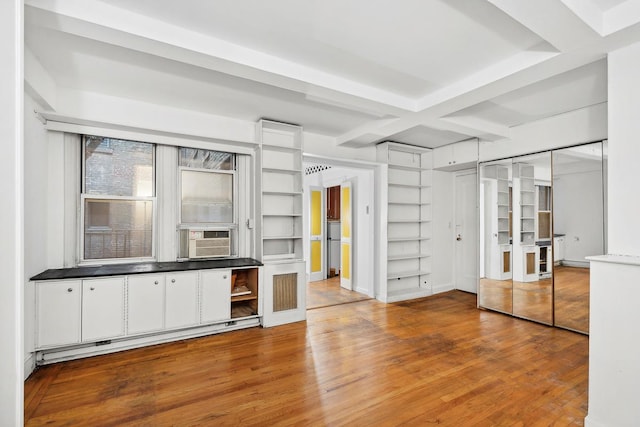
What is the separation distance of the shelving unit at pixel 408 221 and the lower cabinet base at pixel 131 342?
2.68 metres

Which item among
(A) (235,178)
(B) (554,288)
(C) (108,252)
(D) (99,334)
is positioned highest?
(A) (235,178)

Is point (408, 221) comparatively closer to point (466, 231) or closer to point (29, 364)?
point (466, 231)

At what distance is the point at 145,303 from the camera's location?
132 inches

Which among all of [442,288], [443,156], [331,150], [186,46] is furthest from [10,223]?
[442,288]

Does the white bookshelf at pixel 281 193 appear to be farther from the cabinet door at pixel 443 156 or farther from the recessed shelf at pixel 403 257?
the cabinet door at pixel 443 156

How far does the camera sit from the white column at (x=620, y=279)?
193 cm

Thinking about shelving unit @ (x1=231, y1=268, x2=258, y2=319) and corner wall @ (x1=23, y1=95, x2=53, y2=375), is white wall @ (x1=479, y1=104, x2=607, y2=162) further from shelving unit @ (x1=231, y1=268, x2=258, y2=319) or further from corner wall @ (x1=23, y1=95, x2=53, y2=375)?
corner wall @ (x1=23, y1=95, x2=53, y2=375)

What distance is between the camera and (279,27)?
2.26m

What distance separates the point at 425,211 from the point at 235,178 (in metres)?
3.57

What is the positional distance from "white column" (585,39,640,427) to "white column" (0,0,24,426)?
3.28 meters

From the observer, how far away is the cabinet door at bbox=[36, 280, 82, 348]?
2.90m

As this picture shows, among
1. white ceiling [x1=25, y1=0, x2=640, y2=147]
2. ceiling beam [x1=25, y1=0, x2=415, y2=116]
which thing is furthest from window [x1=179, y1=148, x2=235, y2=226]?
ceiling beam [x1=25, y1=0, x2=415, y2=116]

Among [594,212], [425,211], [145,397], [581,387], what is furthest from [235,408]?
[425,211]

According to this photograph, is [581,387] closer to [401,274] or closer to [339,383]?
[339,383]
